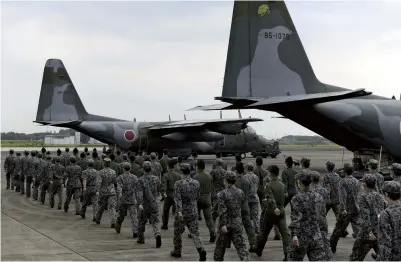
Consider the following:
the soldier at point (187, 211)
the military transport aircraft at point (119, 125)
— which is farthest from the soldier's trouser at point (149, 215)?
the military transport aircraft at point (119, 125)

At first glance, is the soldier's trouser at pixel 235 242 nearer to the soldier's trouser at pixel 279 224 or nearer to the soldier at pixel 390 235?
the soldier's trouser at pixel 279 224

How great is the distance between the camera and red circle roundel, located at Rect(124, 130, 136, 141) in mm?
31734

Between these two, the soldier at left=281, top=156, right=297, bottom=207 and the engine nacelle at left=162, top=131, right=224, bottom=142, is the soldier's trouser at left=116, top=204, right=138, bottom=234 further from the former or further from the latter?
the engine nacelle at left=162, top=131, right=224, bottom=142

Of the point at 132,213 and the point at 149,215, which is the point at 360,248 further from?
the point at 132,213

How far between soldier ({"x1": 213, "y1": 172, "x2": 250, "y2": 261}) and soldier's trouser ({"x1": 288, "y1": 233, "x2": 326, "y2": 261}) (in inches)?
40.4

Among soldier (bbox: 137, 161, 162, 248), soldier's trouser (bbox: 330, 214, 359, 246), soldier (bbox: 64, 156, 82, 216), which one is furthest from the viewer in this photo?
soldier (bbox: 64, 156, 82, 216)

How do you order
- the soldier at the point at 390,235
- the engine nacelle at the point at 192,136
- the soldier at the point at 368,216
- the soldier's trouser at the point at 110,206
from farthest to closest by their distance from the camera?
1. the engine nacelle at the point at 192,136
2. the soldier's trouser at the point at 110,206
3. the soldier at the point at 368,216
4. the soldier at the point at 390,235

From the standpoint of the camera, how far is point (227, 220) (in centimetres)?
729

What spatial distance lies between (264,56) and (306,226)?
985 centimetres

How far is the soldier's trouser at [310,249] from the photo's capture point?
20.5 feet

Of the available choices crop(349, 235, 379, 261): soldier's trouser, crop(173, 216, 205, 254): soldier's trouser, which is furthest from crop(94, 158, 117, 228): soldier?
crop(349, 235, 379, 261): soldier's trouser

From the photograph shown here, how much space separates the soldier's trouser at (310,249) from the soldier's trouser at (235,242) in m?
0.97

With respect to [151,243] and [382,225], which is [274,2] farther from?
[382,225]

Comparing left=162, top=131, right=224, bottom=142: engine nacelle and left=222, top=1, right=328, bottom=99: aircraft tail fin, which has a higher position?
left=222, top=1, right=328, bottom=99: aircraft tail fin
